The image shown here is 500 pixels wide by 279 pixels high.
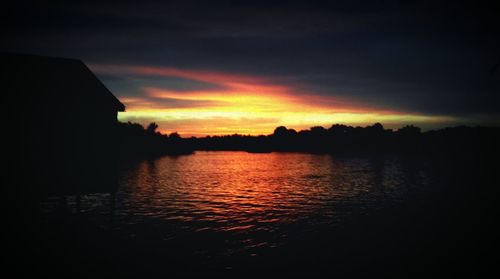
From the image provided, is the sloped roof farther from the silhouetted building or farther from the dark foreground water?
the dark foreground water

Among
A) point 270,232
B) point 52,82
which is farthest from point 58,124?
point 270,232

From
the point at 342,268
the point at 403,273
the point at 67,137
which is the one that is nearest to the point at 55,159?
the point at 67,137

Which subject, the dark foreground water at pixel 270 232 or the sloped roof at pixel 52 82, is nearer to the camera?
the sloped roof at pixel 52 82

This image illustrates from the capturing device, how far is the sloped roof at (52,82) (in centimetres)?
1698

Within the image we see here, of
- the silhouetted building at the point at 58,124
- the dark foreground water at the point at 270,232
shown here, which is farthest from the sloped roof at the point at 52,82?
the dark foreground water at the point at 270,232

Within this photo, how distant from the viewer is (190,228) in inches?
985

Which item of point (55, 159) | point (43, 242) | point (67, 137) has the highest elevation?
point (67, 137)

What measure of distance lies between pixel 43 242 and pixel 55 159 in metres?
4.50

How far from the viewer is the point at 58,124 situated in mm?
17938

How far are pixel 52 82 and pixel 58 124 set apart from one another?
2170 millimetres

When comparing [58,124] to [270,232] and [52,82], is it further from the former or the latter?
[270,232]

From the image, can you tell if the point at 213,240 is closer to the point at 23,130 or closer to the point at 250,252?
the point at 250,252

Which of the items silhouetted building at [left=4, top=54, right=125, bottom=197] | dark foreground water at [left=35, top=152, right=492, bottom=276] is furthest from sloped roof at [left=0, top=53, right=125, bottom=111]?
dark foreground water at [left=35, top=152, right=492, bottom=276]

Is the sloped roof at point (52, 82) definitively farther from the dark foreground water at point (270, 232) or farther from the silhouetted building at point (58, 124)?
the dark foreground water at point (270, 232)
